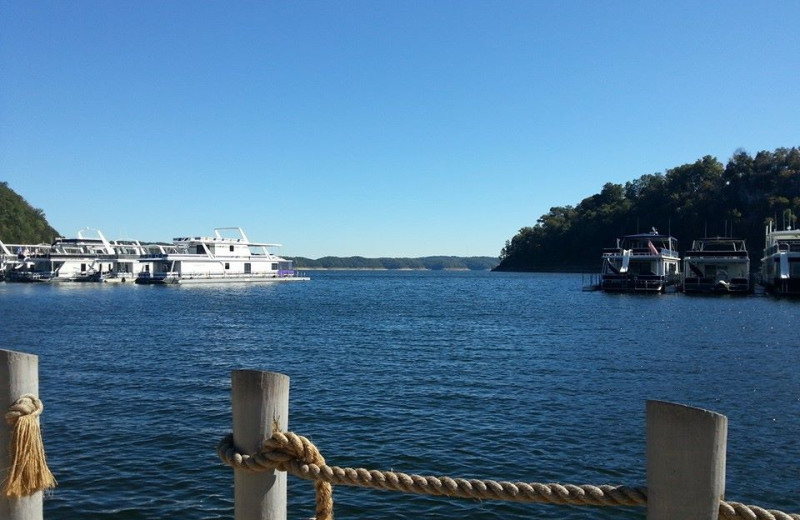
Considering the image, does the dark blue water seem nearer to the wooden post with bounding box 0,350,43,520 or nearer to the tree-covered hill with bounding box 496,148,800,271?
the wooden post with bounding box 0,350,43,520

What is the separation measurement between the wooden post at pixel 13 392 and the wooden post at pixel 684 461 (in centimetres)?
308

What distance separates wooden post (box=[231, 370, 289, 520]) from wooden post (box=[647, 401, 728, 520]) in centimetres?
159

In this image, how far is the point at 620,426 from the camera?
14578 millimetres

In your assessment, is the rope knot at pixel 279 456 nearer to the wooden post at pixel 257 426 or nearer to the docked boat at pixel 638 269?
the wooden post at pixel 257 426

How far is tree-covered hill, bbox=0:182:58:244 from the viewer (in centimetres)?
14391

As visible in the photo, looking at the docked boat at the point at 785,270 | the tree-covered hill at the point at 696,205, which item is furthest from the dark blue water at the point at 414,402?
the tree-covered hill at the point at 696,205

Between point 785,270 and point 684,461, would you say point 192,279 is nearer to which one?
point 785,270

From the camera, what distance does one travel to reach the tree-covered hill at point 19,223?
144 m

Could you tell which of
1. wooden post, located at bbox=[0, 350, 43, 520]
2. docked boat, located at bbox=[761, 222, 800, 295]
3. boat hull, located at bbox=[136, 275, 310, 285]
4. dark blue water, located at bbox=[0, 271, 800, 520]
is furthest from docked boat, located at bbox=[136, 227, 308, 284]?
wooden post, located at bbox=[0, 350, 43, 520]

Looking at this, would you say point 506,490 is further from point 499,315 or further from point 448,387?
point 499,315

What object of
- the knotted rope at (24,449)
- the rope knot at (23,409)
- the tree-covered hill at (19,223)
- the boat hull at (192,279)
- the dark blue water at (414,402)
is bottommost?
the dark blue water at (414,402)

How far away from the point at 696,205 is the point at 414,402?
133764mm

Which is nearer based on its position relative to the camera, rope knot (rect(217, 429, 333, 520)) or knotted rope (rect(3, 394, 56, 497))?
rope knot (rect(217, 429, 333, 520))

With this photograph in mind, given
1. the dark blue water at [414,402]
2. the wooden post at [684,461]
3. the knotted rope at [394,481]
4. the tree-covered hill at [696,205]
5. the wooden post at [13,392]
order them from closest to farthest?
the wooden post at [684,461] → the knotted rope at [394,481] → the wooden post at [13,392] → the dark blue water at [414,402] → the tree-covered hill at [696,205]
